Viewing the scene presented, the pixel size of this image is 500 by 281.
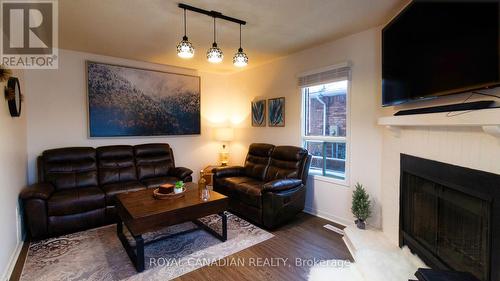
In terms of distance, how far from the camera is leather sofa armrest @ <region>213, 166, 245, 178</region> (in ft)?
12.8

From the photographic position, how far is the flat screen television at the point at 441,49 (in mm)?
1334

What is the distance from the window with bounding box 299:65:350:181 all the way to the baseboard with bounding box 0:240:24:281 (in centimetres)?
357

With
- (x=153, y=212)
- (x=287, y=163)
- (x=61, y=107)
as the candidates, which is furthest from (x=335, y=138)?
(x=61, y=107)

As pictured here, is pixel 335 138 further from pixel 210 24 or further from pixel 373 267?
pixel 210 24

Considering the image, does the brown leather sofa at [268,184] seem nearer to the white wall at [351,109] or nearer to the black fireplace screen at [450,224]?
the white wall at [351,109]

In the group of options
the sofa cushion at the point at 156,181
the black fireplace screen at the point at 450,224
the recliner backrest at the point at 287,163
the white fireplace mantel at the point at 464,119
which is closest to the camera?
the white fireplace mantel at the point at 464,119

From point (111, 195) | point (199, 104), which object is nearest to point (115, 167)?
point (111, 195)

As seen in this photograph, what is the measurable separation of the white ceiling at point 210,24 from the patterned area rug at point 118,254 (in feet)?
8.16

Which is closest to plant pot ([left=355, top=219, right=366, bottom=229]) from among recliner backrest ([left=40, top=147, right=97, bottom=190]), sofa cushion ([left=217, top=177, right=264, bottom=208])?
sofa cushion ([left=217, top=177, right=264, bottom=208])

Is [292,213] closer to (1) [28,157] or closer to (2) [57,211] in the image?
(2) [57,211]

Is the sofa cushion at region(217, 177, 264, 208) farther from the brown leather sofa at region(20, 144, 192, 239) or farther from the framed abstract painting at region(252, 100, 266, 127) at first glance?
the framed abstract painting at region(252, 100, 266, 127)

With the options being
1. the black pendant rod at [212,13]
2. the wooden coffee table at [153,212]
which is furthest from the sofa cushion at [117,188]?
the black pendant rod at [212,13]

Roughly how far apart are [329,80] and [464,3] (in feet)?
6.20

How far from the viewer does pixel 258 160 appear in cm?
410
